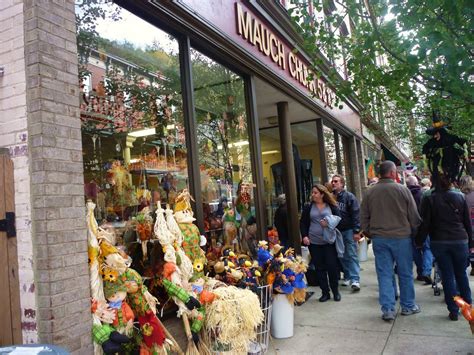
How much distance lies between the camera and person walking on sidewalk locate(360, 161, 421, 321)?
466 centimetres

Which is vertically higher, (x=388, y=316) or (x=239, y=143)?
(x=239, y=143)

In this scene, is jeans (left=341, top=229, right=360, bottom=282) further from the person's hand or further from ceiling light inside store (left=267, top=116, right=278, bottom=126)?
ceiling light inside store (left=267, top=116, right=278, bottom=126)

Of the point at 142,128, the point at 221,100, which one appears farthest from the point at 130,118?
the point at 221,100

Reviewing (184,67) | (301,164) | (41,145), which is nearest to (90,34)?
(184,67)

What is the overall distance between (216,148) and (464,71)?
10.7ft

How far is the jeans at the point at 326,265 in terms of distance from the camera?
5570 mm

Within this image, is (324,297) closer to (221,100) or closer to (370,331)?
(370,331)

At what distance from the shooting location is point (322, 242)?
5.65 m

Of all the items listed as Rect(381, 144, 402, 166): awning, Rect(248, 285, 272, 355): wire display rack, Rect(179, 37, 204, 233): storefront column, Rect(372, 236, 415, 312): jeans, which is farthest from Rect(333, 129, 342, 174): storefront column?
Rect(248, 285, 272, 355): wire display rack

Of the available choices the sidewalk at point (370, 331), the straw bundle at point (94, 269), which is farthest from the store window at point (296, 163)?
the straw bundle at point (94, 269)

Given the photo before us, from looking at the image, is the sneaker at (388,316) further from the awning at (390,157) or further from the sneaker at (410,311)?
the awning at (390,157)

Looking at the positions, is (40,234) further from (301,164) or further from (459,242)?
(301,164)

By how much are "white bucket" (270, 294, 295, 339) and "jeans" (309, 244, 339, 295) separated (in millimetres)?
1401

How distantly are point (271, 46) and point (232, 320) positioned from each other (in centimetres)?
480
